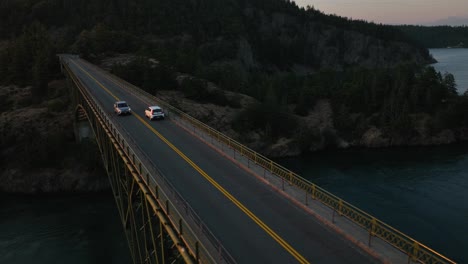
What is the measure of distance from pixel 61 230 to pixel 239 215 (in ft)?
102

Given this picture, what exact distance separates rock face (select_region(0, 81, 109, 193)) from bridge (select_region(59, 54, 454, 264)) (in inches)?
1004

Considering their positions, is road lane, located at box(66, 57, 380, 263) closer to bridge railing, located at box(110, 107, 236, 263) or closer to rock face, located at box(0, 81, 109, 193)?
bridge railing, located at box(110, 107, 236, 263)

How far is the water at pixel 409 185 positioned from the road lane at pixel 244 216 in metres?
23.4

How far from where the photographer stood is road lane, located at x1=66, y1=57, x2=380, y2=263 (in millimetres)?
15273

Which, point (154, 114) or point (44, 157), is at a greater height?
point (154, 114)

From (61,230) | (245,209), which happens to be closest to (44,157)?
(61,230)

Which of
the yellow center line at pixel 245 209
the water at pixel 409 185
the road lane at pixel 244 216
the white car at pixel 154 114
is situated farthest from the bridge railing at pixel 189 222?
the water at pixel 409 185

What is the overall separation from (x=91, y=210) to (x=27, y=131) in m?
25.2

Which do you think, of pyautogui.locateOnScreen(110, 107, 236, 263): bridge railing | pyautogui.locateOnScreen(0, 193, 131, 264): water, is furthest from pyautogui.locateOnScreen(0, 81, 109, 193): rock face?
pyautogui.locateOnScreen(110, 107, 236, 263): bridge railing

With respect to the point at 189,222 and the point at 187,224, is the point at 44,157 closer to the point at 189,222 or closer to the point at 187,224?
the point at 189,222

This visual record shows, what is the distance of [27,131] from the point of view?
6025 cm

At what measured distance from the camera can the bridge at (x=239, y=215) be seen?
49.0 ft

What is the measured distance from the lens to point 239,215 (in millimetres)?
18719

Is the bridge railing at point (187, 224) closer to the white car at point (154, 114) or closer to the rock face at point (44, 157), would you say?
the white car at point (154, 114)
